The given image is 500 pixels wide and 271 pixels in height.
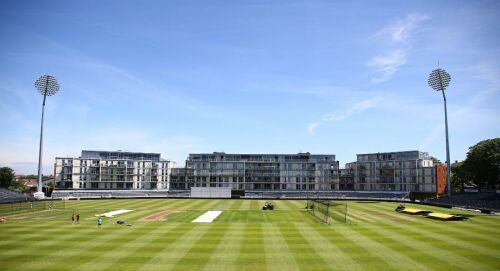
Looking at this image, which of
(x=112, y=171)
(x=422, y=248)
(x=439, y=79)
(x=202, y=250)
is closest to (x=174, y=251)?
(x=202, y=250)

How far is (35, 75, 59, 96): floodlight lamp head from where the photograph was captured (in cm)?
10200

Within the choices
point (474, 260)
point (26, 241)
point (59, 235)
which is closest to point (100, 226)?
point (59, 235)

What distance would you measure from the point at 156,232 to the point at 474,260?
3330 centimetres

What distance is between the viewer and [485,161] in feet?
318

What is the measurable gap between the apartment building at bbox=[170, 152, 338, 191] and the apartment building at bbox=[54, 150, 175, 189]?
13727mm

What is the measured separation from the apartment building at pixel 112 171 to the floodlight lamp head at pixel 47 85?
43862mm

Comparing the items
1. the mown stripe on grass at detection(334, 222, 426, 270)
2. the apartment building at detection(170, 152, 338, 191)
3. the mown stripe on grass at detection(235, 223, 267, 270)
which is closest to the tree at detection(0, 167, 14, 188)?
the apartment building at detection(170, 152, 338, 191)

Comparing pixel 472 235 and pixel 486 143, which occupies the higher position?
pixel 486 143

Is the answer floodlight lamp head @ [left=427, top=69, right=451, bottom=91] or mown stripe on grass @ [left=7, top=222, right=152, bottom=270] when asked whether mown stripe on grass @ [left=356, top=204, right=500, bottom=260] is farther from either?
floodlight lamp head @ [left=427, top=69, right=451, bottom=91]

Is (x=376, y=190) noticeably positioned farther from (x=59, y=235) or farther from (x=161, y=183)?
(x=59, y=235)

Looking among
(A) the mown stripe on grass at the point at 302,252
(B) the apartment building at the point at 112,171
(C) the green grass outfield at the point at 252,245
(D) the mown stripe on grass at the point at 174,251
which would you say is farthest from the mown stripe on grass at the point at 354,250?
(B) the apartment building at the point at 112,171

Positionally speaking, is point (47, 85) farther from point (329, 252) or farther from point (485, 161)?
point (485, 161)

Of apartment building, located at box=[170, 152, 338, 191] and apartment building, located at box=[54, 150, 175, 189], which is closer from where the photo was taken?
apartment building, located at box=[54, 150, 175, 189]

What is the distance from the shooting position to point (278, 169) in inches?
5595
